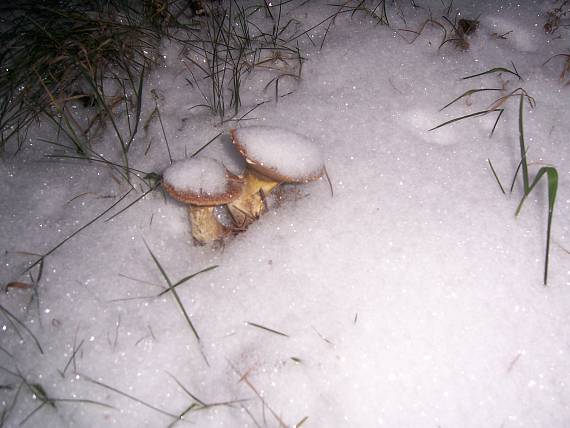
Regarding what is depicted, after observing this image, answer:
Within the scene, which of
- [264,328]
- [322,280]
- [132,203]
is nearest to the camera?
[264,328]

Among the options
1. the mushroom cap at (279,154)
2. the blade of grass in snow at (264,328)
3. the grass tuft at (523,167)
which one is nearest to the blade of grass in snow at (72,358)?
the blade of grass in snow at (264,328)

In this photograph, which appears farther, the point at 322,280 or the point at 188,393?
the point at 322,280

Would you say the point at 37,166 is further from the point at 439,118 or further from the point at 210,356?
the point at 439,118

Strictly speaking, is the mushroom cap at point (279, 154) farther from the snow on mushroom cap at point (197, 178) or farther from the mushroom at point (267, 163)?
the snow on mushroom cap at point (197, 178)

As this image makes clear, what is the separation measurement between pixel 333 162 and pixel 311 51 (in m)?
0.83

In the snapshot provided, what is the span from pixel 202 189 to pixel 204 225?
22 centimetres

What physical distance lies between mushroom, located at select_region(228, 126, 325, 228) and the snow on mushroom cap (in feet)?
0.48

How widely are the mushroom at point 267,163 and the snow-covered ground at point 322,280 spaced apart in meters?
0.11

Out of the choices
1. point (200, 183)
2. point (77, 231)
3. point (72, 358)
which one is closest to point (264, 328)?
point (200, 183)

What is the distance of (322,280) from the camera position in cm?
176

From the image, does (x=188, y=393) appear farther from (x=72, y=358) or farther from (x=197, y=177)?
(x=197, y=177)

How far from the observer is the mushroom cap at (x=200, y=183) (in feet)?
5.49

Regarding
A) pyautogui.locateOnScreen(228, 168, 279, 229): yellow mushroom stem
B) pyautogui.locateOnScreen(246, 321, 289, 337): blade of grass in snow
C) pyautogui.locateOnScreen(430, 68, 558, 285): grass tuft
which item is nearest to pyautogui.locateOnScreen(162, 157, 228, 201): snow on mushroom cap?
pyautogui.locateOnScreen(228, 168, 279, 229): yellow mushroom stem

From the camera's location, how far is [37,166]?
2.06 meters
